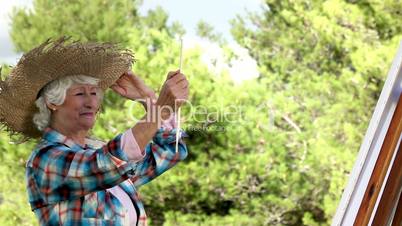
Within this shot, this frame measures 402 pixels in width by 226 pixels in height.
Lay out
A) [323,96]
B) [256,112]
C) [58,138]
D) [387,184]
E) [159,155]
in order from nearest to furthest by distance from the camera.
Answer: [387,184], [58,138], [159,155], [256,112], [323,96]

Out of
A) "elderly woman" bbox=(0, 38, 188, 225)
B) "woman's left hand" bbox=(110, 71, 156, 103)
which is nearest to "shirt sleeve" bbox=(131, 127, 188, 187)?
"elderly woman" bbox=(0, 38, 188, 225)

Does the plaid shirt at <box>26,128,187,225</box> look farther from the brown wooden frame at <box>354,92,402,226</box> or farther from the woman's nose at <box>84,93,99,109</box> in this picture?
the brown wooden frame at <box>354,92,402,226</box>

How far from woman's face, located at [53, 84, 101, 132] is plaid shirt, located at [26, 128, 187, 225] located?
1.6 inches

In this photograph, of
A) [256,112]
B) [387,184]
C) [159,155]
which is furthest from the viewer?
[256,112]

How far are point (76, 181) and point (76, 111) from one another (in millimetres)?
217

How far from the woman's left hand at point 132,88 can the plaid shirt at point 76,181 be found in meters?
0.21

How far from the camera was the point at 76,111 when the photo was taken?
207 cm

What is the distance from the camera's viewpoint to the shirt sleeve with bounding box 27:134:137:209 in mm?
1890

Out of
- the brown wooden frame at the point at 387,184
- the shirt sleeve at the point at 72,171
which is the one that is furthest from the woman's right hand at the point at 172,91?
the brown wooden frame at the point at 387,184

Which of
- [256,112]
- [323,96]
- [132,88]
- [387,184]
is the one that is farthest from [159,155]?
[323,96]

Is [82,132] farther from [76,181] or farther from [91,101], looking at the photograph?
[76,181]

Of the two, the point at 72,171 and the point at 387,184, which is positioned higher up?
the point at 387,184

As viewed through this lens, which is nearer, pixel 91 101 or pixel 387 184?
pixel 387 184

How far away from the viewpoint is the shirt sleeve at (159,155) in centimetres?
219
